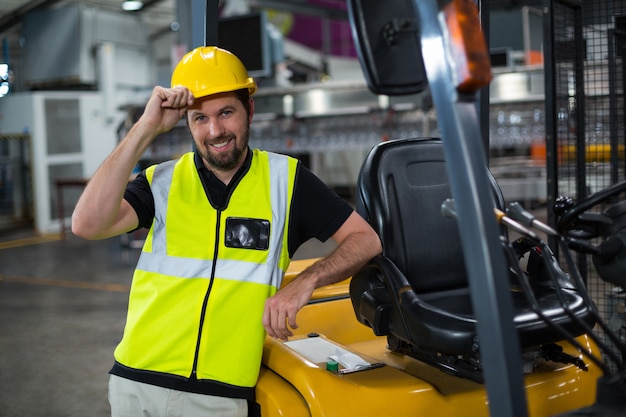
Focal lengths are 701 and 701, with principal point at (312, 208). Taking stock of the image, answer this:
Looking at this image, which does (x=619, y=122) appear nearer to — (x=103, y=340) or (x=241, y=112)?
(x=241, y=112)

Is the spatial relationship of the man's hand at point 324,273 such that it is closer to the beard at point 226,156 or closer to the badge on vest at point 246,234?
the badge on vest at point 246,234

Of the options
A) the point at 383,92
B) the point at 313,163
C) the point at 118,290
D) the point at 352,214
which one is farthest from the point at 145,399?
the point at 313,163

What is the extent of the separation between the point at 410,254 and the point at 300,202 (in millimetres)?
506

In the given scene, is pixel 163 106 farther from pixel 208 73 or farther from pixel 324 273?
pixel 324 273

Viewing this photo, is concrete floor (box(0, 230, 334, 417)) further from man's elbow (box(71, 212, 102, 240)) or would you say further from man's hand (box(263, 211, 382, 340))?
man's hand (box(263, 211, 382, 340))

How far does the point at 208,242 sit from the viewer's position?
215 centimetres

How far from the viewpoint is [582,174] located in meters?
3.74

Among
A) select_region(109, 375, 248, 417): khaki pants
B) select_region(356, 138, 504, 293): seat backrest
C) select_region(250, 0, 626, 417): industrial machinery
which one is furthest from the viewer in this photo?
select_region(356, 138, 504, 293): seat backrest

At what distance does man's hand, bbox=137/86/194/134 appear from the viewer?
2.00 metres

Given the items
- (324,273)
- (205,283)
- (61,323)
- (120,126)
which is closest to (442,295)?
(324,273)

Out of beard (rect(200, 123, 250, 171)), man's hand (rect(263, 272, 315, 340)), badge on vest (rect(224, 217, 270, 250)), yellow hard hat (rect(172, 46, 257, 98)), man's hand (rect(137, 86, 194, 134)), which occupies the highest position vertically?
yellow hard hat (rect(172, 46, 257, 98))

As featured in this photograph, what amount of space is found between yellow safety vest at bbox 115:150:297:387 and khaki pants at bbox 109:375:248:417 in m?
0.06

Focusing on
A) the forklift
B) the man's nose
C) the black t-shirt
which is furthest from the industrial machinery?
the man's nose

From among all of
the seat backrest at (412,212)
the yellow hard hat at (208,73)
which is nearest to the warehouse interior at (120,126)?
the seat backrest at (412,212)
